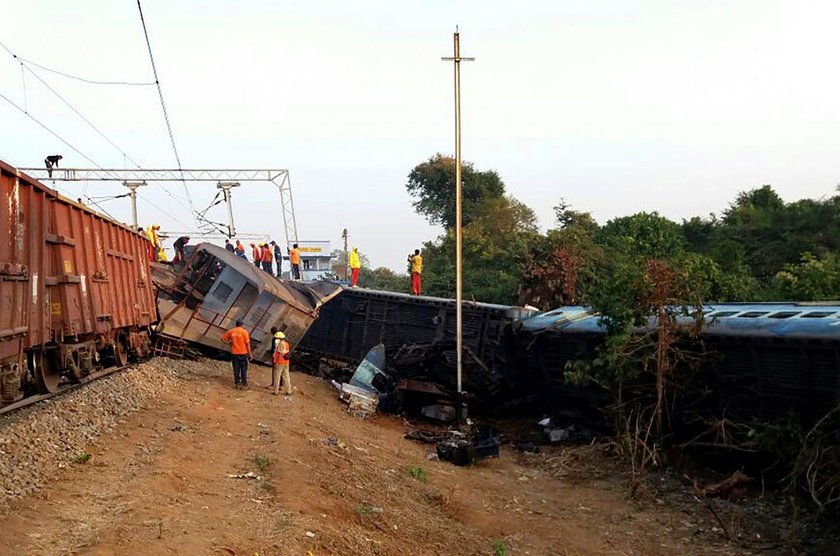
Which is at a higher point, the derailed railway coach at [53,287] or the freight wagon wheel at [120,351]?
the derailed railway coach at [53,287]

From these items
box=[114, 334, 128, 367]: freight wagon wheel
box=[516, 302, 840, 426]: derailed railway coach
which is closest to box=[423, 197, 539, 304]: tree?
box=[516, 302, 840, 426]: derailed railway coach

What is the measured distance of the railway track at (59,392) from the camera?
8.12 metres

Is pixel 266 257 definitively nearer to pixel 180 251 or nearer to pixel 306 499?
pixel 180 251

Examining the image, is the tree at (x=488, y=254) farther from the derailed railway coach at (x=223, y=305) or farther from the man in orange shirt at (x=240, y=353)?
the man in orange shirt at (x=240, y=353)

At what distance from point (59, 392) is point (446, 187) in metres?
39.2

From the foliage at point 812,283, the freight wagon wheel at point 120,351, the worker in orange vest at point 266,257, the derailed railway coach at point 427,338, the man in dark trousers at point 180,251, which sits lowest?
the derailed railway coach at point 427,338

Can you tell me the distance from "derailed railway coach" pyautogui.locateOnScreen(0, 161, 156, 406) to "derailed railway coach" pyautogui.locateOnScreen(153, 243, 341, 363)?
3.79 meters

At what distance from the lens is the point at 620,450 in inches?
445

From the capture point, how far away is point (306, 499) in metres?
7.27

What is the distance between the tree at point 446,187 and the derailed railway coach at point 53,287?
34.9 m

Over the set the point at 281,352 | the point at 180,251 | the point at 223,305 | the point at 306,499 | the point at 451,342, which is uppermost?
the point at 180,251

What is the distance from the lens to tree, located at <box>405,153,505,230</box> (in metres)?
46.9

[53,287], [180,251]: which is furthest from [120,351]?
[180,251]

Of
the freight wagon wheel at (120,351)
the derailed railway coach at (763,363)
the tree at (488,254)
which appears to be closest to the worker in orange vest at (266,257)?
the tree at (488,254)
